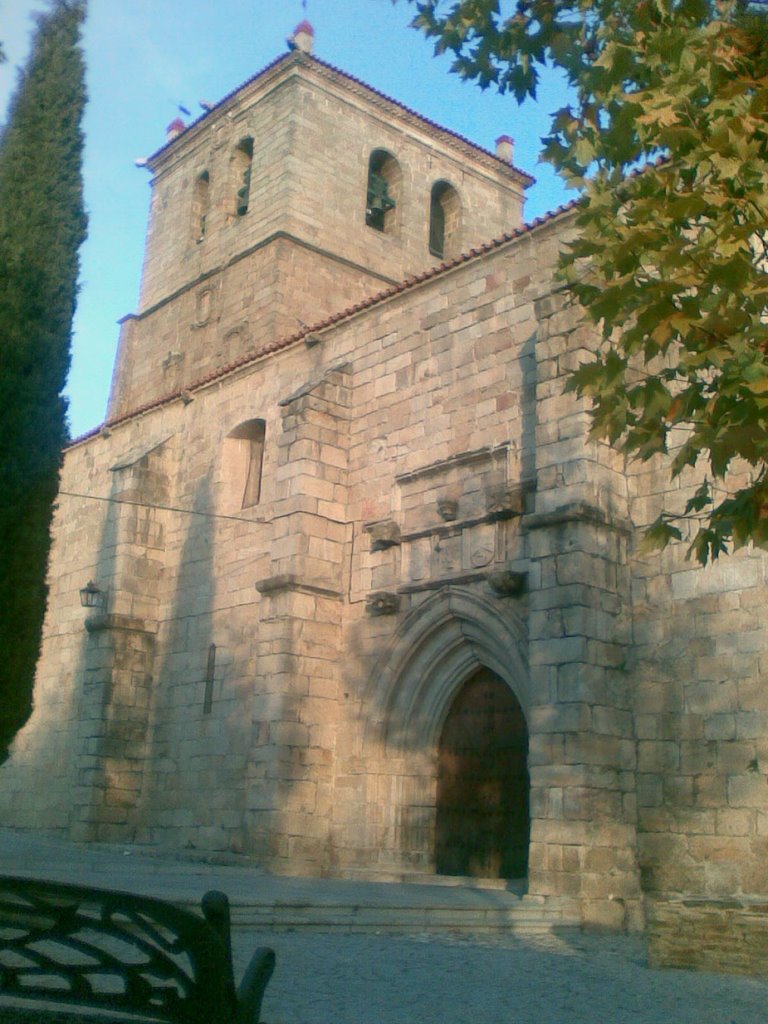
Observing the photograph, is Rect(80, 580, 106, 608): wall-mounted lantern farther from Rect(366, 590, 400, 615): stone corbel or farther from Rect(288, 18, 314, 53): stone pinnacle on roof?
Rect(288, 18, 314, 53): stone pinnacle on roof

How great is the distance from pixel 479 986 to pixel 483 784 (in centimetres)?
591

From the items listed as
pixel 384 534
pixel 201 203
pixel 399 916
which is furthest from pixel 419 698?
pixel 201 203

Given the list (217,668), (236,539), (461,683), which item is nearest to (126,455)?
(236,539)

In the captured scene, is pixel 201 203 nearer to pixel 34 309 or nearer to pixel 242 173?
pixel 242 173

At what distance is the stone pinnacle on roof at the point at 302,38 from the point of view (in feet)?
73.7

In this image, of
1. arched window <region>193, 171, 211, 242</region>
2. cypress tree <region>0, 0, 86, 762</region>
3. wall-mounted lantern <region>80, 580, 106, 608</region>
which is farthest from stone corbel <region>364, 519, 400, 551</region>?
arched window <region>193, 171, 211, 242</region>

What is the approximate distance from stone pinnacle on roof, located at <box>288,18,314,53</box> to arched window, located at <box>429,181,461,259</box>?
157 inches

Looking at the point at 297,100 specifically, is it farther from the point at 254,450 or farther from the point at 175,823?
the point at 175,823

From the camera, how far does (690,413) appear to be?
4352 mm

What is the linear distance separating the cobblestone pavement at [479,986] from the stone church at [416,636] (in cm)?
63

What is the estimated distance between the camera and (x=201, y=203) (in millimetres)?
24797

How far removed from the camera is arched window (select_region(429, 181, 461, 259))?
2425cm

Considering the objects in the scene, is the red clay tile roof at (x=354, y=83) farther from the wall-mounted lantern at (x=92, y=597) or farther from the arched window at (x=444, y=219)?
the wall-mounted lantern at (x=92, y=597)

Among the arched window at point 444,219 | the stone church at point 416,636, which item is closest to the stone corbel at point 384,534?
the stone church at point 416,636
